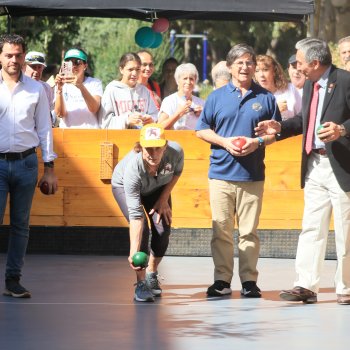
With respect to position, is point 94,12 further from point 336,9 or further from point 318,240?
point 336,9

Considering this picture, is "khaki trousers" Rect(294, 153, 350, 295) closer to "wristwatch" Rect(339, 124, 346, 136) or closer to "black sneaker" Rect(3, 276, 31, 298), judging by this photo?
"wristwatch" Rect(339, 124, 346, 136)

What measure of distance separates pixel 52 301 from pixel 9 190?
0.96 m

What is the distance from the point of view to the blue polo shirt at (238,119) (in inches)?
428

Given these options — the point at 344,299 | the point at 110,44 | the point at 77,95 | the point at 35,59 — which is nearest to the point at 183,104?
the point at 77,95

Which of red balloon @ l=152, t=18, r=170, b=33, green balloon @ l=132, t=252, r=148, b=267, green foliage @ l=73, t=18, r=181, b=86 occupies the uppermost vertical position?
green foliage @ l=73, t=18, r=181, b=86

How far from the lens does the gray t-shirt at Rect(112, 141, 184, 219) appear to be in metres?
10.4

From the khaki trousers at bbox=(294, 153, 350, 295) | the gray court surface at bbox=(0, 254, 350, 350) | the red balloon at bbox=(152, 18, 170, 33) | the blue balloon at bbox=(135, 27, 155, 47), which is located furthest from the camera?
the blue balloon at bbox=(135, 27, 155, 47)

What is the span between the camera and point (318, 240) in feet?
34.2

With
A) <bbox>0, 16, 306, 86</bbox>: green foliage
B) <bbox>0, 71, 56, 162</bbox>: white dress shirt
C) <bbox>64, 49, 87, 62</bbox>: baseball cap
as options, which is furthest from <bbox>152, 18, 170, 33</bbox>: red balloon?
<bbox>0, 16, 306, 86</bbox>: green foliage

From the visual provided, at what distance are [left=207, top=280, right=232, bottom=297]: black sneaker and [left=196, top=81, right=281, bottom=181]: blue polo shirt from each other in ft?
2.92

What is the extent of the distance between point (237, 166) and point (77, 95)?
10.4ft

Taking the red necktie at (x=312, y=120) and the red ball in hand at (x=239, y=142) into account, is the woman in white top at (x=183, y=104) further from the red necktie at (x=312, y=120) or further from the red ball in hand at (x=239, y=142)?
the red necktie at (x=312, y=120)

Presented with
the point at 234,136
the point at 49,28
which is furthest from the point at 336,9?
the point at 234,136

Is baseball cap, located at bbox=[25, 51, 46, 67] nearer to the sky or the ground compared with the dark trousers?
nearer to the sky
